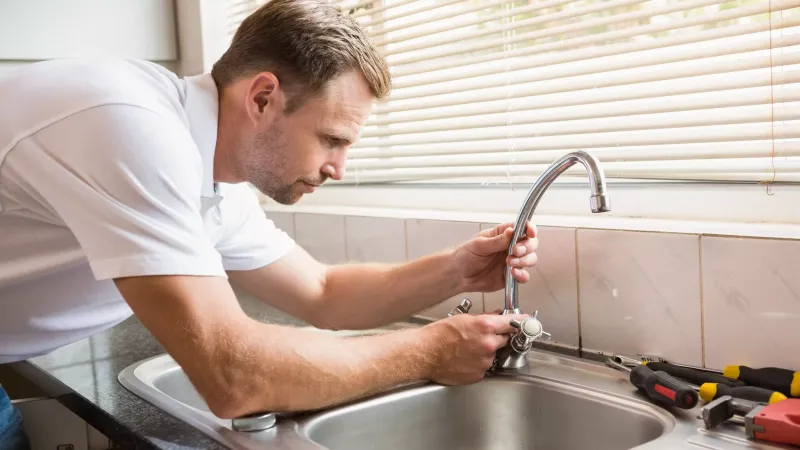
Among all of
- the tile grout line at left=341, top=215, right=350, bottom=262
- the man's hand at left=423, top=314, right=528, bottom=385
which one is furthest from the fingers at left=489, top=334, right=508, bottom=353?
the tile grout line at left=341, top=215, right=350, bottom=262

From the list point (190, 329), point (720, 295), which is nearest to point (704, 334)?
point (720, 295)

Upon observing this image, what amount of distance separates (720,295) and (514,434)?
0.37 meters

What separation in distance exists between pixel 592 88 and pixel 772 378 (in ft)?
1.83

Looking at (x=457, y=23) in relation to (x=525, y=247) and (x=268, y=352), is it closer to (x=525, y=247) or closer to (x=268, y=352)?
(x=525, y=247)

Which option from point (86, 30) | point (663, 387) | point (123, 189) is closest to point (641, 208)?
point (663, 387)

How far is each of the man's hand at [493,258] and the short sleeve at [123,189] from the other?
0.48 meters

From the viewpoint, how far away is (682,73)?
1.28 meters

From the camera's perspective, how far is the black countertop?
3.58 ft

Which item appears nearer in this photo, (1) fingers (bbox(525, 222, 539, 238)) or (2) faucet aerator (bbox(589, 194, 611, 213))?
(2) faucet aerator (bbox(589, 194, 611, 213))

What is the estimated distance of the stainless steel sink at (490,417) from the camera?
110 cm

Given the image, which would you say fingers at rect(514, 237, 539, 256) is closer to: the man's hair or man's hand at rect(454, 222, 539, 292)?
man's hand at rect(454, 222, 539, 292)

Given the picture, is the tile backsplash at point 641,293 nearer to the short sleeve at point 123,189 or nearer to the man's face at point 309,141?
the man's face at point 309,141

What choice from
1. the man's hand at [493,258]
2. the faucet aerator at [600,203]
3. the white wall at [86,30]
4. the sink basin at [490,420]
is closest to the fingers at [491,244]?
the man's hand at [493,258]

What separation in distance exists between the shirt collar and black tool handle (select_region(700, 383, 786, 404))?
0.78m
